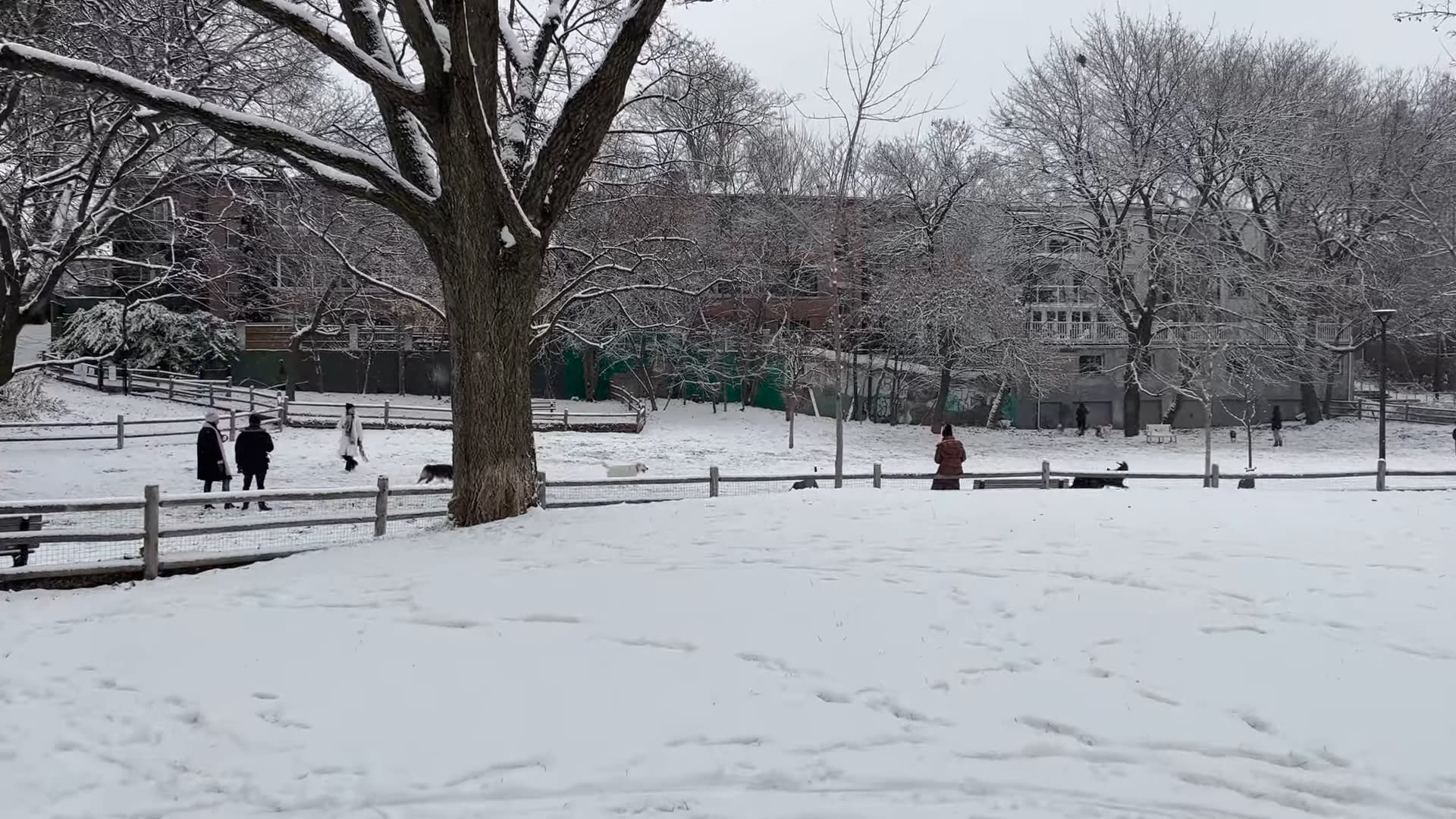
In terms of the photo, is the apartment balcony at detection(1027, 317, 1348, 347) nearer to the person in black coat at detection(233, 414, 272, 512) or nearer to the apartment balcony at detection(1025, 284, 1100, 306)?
the apartment balcony at detection(1025, 284, 1100, 306)

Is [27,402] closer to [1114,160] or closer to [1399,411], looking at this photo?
[1114,160]

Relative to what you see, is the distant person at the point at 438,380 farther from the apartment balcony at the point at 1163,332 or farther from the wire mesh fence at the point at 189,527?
the wire mesh fence at the point at 189,527

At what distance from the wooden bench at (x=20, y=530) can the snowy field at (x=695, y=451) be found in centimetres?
986

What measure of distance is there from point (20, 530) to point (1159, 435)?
3432 cm

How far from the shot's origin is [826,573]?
8.58 metres

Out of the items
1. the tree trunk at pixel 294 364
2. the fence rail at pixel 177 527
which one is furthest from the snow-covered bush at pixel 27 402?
the fence rail at pixel 177 527

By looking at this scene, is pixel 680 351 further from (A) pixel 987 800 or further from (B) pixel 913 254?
(A) pixel 987 800

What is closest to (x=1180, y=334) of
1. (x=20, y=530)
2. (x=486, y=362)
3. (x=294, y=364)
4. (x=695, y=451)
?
(x=695, y=451)

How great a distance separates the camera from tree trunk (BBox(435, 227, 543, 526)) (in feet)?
34.7

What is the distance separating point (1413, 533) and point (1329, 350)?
31.7 m

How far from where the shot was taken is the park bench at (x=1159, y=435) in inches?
1394

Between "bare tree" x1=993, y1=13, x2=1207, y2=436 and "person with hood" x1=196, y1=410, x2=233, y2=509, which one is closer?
"person with hood" x1=196, y1=410, x2=233, y2=509

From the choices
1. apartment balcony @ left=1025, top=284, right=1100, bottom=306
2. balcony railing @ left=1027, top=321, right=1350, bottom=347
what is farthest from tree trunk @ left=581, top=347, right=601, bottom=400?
apartment balcony @ left=1025, top=284, right=1100, bottom=306

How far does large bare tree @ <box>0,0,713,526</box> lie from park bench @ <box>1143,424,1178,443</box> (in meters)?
29.8
